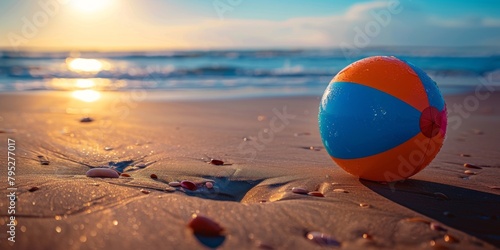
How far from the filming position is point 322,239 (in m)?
2.45

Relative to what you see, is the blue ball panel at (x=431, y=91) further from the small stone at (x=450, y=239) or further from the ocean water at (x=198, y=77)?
the ocean water at (x=198, y=77)

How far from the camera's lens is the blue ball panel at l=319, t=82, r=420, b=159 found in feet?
10.8

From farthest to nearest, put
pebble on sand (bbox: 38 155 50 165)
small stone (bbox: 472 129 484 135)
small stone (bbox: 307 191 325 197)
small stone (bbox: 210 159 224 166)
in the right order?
small stone (bbox: 472 129 484 135)
small stone (bbox: 210 159 224 166)
pebble on sand (bbox: 38 155 50 165)
small stone (bbox: 307 191 325 197)

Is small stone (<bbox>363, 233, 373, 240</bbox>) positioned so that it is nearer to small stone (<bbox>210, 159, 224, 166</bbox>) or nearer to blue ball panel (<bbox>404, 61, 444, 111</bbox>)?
blue ball panel (<bbox>404, 61, 444, 111</bbox>)

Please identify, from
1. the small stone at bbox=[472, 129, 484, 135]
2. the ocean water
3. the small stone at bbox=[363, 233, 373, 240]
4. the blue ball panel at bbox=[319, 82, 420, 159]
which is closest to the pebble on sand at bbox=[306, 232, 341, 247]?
the small stone at bbox=[363, 233, 373, 240]

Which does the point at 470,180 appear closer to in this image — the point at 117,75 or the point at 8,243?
the point at 8,243

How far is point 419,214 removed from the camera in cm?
293

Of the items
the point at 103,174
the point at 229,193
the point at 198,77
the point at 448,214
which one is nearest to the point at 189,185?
the point at 229,193

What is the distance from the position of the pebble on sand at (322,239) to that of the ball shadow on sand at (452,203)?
786 mm

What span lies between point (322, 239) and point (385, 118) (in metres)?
1.19

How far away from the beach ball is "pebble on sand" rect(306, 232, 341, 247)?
3.47 feet

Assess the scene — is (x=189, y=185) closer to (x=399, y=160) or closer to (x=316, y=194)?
(x=316, y=194)

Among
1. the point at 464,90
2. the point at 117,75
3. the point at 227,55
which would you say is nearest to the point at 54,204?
the point at 464,90

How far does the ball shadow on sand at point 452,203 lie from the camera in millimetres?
2768
